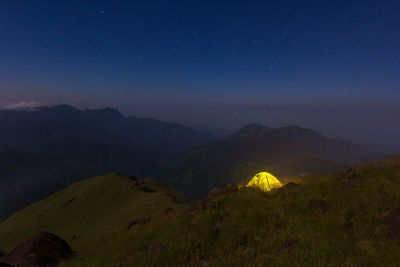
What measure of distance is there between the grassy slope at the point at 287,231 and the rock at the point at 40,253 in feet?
18.9

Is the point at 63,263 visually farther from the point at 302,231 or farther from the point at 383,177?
the point at 383,177

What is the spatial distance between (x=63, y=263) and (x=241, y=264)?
537 inches

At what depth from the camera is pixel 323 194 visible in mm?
16656

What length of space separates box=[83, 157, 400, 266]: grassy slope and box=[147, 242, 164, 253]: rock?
247 millimetres

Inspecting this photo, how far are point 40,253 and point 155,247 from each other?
997 centimetres

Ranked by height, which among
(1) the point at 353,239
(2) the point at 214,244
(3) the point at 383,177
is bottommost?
(2) the point at 214,244

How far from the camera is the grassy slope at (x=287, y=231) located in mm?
10367

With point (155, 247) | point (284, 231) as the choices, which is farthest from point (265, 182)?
point (155, 247)

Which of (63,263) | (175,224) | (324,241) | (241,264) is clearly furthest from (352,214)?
(63,263)

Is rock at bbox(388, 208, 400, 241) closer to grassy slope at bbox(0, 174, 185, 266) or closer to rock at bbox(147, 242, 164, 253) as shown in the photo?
rock at bbox(147, 242, 164, 253)

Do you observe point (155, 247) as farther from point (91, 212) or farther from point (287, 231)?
point (91, 212)

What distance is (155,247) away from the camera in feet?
43.1

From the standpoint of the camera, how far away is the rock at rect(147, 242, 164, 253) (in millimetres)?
12797

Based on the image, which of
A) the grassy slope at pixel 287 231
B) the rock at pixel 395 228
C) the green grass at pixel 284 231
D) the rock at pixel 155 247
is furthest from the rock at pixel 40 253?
the rock at pixel 395 228
